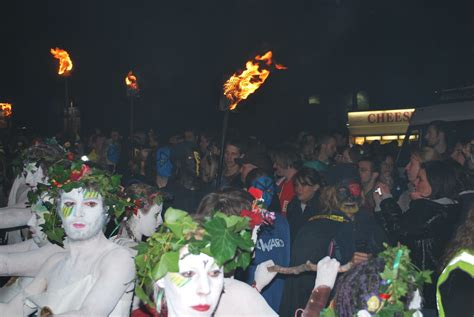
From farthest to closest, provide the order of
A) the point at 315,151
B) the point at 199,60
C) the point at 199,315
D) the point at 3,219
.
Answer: the point at 199,60, the point at 315,151, the point at 3,219, the point at 199,315

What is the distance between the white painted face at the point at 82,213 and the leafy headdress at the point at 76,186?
5cm

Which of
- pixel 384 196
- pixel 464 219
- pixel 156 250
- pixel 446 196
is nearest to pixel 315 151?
pixel 384 196

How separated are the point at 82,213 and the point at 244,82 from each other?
411 cm

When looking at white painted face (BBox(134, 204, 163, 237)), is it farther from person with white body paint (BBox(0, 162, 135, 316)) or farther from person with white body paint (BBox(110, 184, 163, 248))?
person with white body paint (BBox(0, 162, 135, 316))

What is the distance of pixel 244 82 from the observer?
27.2ft

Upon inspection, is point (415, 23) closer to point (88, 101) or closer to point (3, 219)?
point (88, 101)

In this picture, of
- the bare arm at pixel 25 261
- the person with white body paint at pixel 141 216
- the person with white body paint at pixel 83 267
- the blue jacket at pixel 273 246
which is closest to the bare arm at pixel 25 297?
the person with white body paint at pixel 83 267

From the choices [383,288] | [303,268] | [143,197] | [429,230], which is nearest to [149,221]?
[143,197]

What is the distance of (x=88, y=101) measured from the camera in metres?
30.7

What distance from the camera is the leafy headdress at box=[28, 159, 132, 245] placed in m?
4.74

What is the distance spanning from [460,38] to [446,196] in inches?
1018

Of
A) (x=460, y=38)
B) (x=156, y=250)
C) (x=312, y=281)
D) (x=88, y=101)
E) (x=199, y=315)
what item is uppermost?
(x=460, y=38)

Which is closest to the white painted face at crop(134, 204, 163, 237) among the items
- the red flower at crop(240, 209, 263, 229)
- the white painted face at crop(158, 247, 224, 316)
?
the red flower at crop(240, 209, 263, 229)

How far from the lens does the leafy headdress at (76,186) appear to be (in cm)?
474
